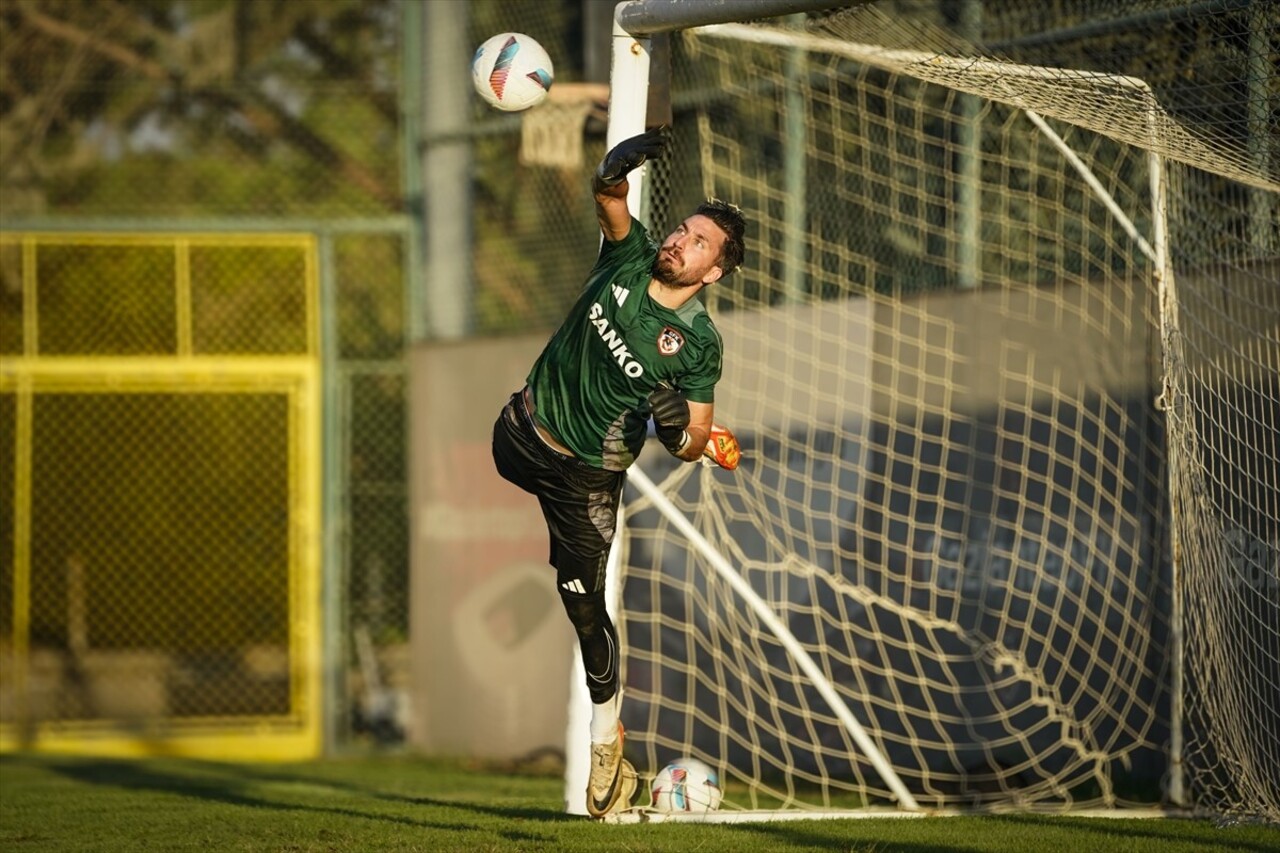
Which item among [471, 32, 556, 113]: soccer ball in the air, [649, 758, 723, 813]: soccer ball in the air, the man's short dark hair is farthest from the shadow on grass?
[471, 32, 556, 113]: soccer ball in the air

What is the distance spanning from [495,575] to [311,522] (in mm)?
1623

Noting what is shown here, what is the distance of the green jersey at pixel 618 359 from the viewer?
7.00 m

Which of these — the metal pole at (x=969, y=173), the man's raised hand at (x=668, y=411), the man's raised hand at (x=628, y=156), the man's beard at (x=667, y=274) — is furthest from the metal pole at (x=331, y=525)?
the man's raised hand at (x=668, y=411)

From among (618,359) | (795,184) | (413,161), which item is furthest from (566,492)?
(413,161)

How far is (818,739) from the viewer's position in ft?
34.5

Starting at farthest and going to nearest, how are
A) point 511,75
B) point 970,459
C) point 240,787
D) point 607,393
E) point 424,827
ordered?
point 240,787
point 970,459
point 424,827
point 511,75
point 607,393

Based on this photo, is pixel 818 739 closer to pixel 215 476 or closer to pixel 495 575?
pixel 495 575

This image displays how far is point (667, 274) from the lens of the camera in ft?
22.8

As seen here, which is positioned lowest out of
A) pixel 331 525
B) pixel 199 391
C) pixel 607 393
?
pixel 331 525

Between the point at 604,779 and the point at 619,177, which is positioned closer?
the point at 619,177

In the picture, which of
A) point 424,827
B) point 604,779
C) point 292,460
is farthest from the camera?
point 292,460

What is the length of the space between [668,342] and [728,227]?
51 centimetres

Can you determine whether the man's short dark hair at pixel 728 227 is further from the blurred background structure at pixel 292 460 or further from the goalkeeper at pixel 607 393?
the blurred background structure at pixel 292 460

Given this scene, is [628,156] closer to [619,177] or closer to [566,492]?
[619,177]
